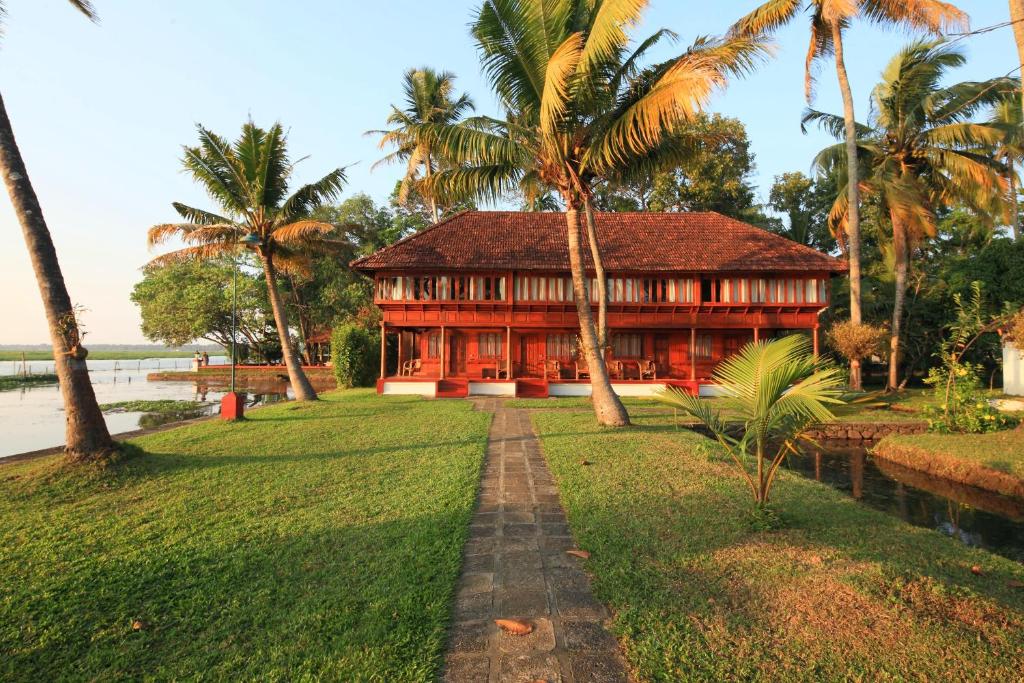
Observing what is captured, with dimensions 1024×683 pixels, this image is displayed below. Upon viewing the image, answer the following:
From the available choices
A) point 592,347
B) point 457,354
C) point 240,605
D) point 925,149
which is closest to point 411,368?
point 457,354

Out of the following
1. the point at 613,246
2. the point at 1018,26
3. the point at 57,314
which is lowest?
the point at 57,314

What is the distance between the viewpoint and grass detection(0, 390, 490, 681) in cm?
264

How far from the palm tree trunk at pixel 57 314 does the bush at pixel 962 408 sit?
13.4 m

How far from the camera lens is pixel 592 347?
393 inches

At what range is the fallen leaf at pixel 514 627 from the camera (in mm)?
2855

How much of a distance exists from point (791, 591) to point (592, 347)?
6.88 metres

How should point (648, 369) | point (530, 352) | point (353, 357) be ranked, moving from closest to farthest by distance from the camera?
point (648, 369) < point (530, 352) < point (353, 357)

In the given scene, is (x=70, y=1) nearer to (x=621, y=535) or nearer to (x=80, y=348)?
(x=80, y=348)

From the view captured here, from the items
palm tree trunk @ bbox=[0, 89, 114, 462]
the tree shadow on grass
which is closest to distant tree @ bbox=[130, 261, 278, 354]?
palm tree trunk @ bbox=[0, 89, 114, 462]

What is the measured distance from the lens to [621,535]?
4.26 metres

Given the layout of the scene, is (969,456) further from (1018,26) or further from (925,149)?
(925,149)

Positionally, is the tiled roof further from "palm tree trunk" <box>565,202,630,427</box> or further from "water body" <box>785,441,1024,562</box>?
"water body" <box>785,441,1024,562</box>

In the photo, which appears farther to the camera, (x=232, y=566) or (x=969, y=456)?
(x=969, y=456)

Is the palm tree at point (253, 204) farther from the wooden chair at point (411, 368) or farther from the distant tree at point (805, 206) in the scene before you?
the distant tree at point (805, 206)
